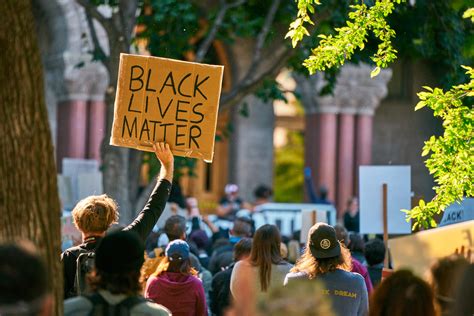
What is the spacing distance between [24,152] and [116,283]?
27.5 inches

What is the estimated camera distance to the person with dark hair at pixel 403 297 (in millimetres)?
5020

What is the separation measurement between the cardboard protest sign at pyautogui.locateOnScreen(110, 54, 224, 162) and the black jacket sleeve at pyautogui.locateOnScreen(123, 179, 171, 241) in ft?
2.60

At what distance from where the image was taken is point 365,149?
22.6 m

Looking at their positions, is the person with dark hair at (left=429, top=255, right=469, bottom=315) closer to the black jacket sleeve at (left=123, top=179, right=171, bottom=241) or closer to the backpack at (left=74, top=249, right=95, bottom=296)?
the black jacket sleeve at (left=123, top=179, right=171, bottom=241)

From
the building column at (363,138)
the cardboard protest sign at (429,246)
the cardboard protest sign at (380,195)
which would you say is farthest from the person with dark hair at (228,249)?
the building column at (363,138)

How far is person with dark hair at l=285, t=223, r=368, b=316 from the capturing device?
704cm

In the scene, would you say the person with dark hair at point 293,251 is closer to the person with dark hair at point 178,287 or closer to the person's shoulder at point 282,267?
the person's shoulder at point 282,267

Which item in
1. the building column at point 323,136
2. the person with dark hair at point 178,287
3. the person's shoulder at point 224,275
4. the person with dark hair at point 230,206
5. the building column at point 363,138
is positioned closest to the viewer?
the person with dark hair at point 178,287

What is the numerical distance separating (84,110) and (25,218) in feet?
50.1

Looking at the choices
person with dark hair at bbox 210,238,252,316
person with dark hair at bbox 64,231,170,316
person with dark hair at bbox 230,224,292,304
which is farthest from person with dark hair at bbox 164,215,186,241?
person with dark hair at bbox 64,231,170,316

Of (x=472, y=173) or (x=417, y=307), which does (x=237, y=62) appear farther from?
(x=417, y=307)

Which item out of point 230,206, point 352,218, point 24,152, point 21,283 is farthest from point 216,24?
point 21,283

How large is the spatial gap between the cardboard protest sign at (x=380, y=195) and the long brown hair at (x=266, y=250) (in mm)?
3634

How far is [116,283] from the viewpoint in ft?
16.5
